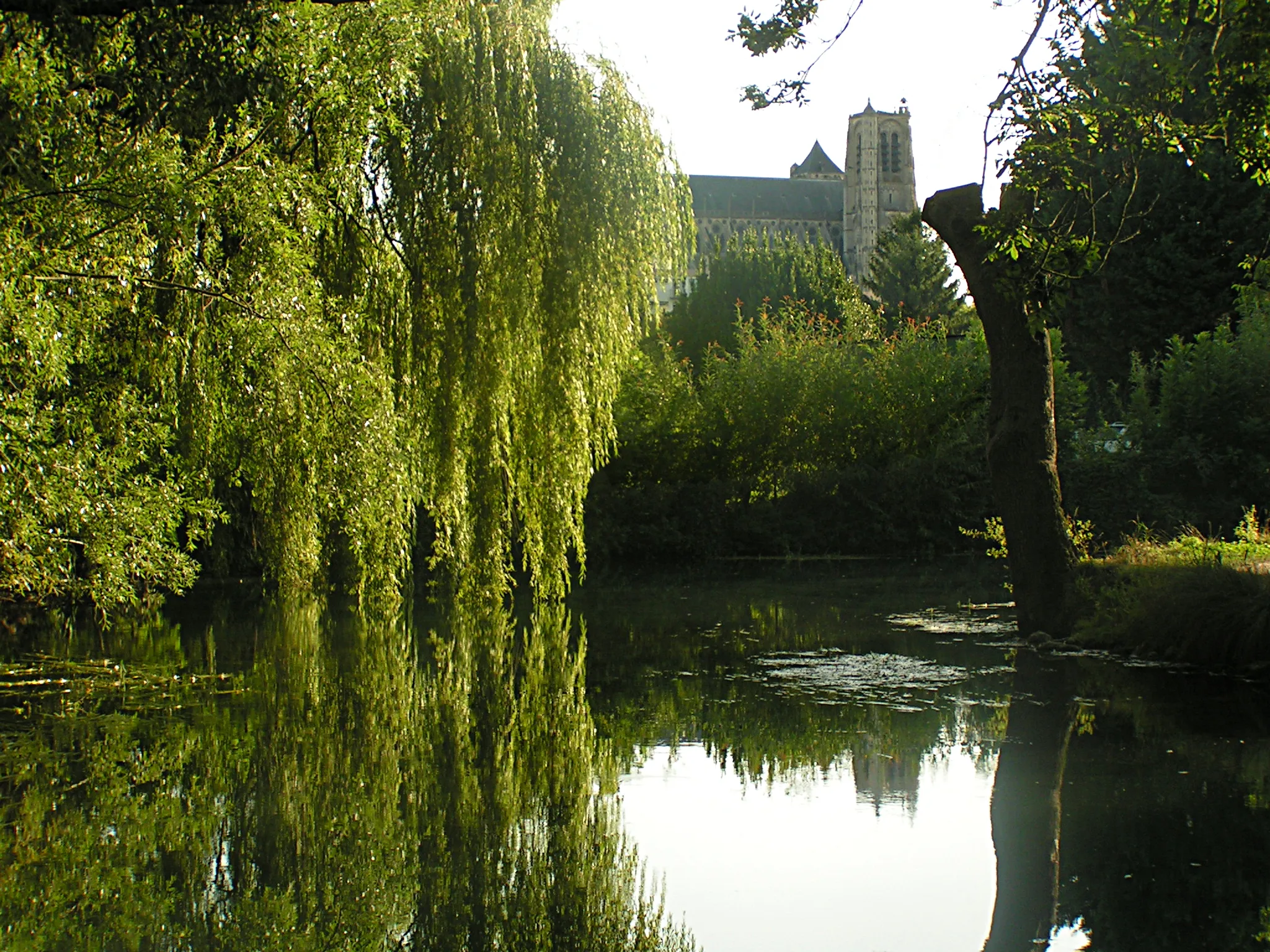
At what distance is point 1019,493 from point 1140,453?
13382mm

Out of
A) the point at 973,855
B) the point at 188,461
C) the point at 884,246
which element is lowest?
the point at 973,855

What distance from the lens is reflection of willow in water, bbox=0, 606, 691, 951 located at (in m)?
4.60

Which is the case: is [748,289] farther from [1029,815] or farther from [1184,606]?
[1029,815]

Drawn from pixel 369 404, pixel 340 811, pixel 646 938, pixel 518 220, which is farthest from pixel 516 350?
pixel 646 938

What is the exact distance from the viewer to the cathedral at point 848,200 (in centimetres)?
9738

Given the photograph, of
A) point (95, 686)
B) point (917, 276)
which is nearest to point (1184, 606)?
point (95, 686)

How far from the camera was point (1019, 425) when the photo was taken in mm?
11961

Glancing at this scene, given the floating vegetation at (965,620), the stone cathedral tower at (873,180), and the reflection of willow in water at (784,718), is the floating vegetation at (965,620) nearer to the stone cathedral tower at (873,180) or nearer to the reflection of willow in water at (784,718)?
the reflection of willow in water at (784,718)

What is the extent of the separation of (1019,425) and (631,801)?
22.4 feet

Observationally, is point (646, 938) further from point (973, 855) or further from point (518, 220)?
point (518, 220)

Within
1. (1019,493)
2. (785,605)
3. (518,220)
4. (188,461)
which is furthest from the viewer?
(785,605)

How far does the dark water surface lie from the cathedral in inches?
3392

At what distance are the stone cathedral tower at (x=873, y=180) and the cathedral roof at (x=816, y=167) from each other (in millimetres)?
11334

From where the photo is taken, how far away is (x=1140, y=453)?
79.2 ft
